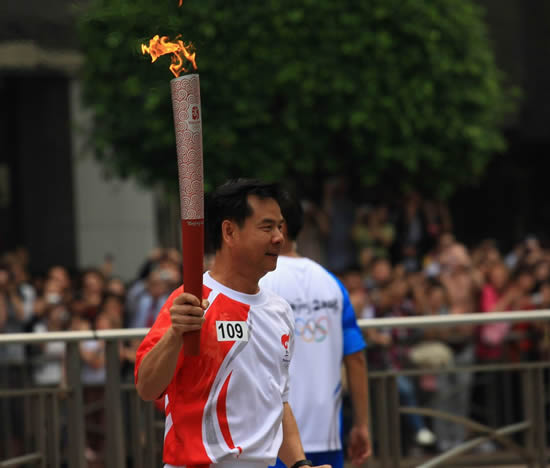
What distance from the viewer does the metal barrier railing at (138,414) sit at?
5.16m

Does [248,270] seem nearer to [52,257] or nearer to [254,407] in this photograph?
[254,407]

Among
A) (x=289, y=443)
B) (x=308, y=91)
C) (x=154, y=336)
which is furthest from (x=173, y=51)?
(x=308, y=91)

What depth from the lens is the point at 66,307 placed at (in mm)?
9258

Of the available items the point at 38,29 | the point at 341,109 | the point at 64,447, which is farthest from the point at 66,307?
the point at 38,29

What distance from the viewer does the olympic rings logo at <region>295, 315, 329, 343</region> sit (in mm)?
4391

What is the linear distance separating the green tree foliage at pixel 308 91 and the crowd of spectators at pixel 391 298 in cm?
79

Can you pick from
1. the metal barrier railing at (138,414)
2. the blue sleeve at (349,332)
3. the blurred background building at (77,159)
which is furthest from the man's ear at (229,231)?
the blurred background building at (77,159)

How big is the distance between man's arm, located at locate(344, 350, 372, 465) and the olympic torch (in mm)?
1753

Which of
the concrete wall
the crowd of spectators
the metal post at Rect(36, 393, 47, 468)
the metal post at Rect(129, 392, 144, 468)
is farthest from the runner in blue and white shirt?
the concrete wall

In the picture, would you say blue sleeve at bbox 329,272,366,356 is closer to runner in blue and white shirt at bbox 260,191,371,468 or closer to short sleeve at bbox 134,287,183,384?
runner in blue and white shirt at bbox 260,191,371,468

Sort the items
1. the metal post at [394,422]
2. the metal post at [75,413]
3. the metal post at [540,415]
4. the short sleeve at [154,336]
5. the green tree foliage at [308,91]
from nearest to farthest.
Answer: the short sleeve at [154,336] → the metal post at [75,413] → the metal post at [394,422] → the metal post at [540,415] → the green tree foliage at [308,91]

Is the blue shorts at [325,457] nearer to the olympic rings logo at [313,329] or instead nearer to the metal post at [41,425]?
the olympic rings logo at [313,329]

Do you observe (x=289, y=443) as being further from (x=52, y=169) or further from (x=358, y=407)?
(x=52, y=169)

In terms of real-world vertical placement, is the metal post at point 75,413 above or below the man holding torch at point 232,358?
below
